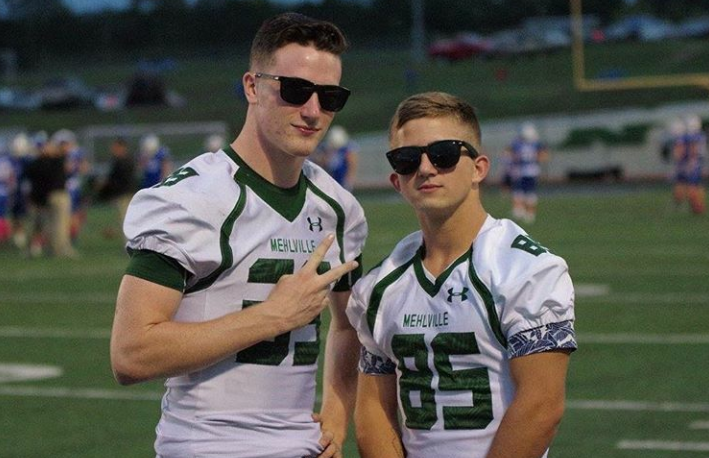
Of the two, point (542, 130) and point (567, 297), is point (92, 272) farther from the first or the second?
point (542, 130)

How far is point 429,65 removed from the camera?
5497cm

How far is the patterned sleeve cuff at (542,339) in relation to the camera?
3.77 m

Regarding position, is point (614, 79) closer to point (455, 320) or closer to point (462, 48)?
point (462, 48)

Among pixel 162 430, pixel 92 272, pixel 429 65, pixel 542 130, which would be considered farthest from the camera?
pixel 429 65

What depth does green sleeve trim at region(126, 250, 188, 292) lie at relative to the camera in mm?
3742

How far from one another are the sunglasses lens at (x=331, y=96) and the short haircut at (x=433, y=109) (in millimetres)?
171

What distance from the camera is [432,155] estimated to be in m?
4.00

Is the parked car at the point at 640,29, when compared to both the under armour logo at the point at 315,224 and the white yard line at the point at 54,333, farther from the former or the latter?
the under armour logo at the point at 315,224

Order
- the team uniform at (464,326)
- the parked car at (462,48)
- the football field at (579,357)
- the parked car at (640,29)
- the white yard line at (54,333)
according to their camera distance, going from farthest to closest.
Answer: the parked car at (462,48)
the parked car at (640,29)
the white yard line at (54,333)
the football field at (579,357)
the team uniform at (464,326)

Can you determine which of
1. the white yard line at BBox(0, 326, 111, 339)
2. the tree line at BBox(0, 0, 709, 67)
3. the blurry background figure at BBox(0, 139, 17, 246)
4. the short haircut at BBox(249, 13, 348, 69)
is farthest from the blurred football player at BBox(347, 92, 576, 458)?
the tree line at BBox(0, 0, 709, 67)

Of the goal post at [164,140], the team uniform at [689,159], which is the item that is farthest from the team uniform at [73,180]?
the goal post at [164,140]

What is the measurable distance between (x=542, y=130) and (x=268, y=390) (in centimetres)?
4397

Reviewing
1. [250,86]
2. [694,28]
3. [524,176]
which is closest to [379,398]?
[250,86]

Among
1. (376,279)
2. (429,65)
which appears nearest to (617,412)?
(376,279)
